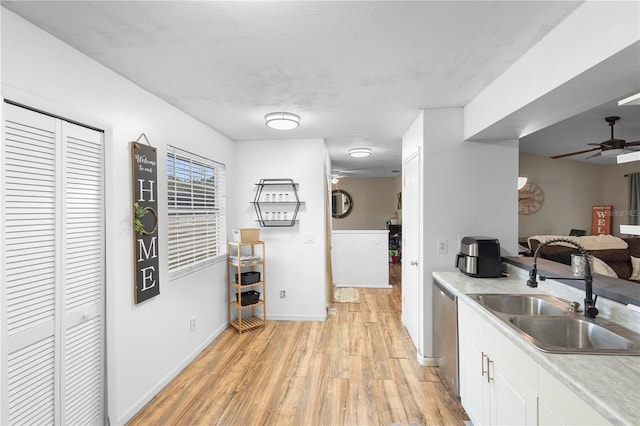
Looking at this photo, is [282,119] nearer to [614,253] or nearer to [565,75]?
[565,75]

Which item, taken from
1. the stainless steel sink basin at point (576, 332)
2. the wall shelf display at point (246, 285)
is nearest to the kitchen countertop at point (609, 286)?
the stainless steel sink basin at point (576, 332)

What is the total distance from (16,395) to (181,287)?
1385 mm

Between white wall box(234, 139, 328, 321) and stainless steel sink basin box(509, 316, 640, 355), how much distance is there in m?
2.60

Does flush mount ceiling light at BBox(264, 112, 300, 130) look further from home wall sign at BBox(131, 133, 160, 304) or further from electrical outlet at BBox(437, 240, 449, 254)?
electrical outlet at BBox(437, 240, 449, 254)

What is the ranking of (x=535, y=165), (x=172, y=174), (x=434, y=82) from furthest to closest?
(x=535, y=165) → (x=172, y=174) → (x=434, y=82)

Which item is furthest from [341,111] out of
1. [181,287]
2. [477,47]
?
[181,287]

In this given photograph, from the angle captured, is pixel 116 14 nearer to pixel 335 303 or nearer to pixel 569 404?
pixel 569 404

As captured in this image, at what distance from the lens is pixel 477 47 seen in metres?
1.76

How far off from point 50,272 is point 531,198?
24.0 feet

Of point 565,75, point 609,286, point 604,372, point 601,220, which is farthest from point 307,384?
point 601,220

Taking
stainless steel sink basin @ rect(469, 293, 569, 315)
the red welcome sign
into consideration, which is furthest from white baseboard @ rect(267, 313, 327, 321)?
the red welcome sign

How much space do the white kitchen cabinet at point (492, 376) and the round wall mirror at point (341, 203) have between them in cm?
703

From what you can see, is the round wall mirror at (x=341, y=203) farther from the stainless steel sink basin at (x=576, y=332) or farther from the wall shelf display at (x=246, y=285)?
the stainless steel sink basin at (x=576, y=332)

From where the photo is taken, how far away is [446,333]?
2.45 m
